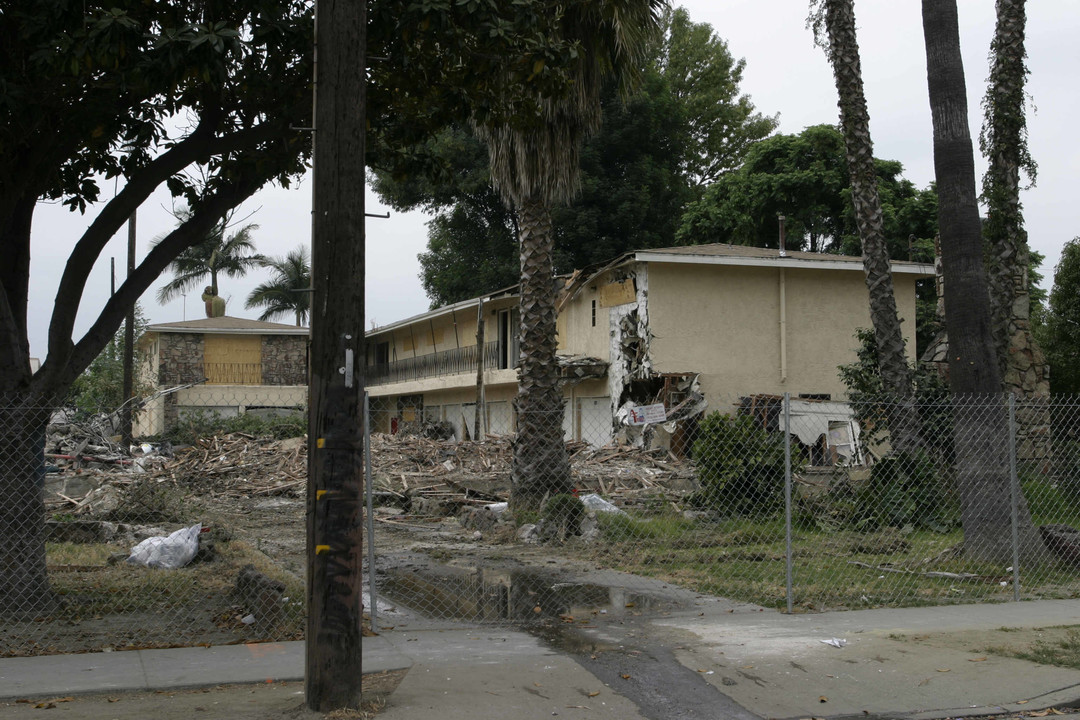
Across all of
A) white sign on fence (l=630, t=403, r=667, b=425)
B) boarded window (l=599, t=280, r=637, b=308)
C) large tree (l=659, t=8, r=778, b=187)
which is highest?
large tree (l=659, t=8, r=778, b=187)

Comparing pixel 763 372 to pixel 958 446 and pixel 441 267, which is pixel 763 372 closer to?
pixel 958 446

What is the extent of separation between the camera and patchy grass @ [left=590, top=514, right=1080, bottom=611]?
1018cm

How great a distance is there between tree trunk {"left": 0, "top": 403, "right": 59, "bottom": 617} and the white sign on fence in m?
16.9

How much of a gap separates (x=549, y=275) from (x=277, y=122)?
7.47 metres

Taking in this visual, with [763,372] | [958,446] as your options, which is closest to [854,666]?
[958,446]

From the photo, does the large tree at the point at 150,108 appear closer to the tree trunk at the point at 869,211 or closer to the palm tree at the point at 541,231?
the palm tree at the point at 541,231

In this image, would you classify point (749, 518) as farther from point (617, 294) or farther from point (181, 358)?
point (181, 358)

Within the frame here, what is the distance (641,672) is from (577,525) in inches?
303

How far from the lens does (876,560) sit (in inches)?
491

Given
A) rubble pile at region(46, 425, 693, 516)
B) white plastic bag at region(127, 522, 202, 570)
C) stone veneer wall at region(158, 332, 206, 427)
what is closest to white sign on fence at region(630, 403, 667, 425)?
rubble pile at region(46, 425, 693, 516)

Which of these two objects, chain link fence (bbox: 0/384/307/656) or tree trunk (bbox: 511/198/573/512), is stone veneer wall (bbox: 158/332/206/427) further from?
tree trunk (bbox: 511/198/573/512)

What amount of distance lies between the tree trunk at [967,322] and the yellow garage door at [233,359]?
36287 millimetres

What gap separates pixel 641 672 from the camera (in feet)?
23.0

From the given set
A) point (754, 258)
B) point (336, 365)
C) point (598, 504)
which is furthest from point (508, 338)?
point (336, 365)
